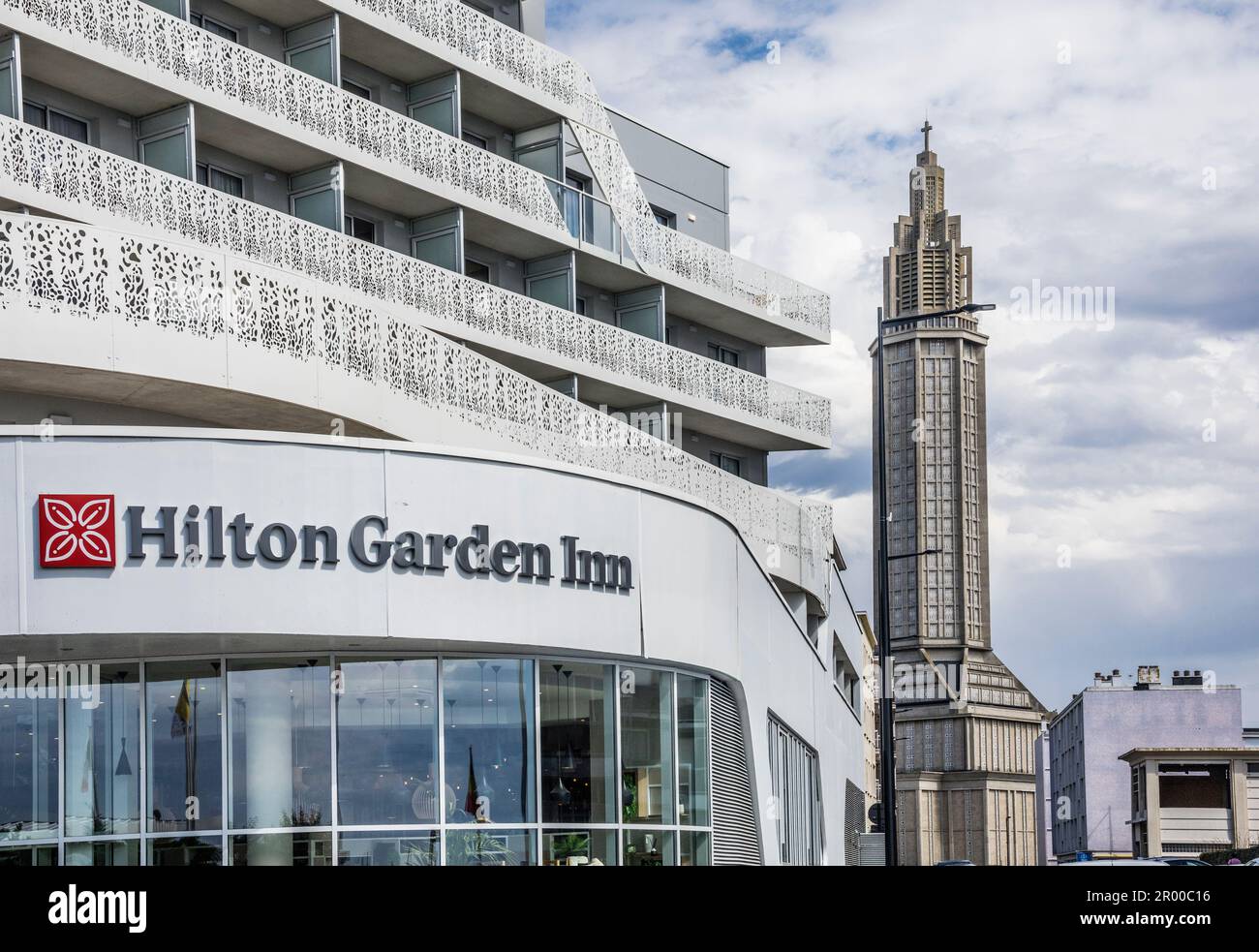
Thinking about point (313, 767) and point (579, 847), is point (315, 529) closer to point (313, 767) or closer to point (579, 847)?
point (313, 767)

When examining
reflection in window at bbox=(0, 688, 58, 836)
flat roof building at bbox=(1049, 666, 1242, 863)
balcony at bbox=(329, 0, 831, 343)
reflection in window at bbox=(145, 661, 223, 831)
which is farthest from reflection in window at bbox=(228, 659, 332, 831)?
flat roof building at bbox=(1049, 666, 1242, 863)

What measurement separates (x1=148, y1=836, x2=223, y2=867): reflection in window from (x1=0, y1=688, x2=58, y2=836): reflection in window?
1101 mm

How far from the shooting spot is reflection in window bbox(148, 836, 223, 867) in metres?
17.9

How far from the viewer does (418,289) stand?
1395 inches

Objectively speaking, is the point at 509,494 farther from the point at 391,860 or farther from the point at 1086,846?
the point at 1086,846

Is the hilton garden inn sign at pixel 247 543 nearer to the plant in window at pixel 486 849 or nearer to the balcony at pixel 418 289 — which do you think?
the plant in window at pixel 486 849

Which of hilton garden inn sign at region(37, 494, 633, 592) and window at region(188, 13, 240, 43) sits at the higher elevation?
window at region(188, 13, 240, 43)

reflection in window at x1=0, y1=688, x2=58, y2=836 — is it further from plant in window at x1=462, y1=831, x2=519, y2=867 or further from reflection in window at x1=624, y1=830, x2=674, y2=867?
reflection in window at x1=624, y1=830, x2=674, y2=867

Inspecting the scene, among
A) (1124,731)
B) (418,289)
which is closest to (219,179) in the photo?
(418,289)

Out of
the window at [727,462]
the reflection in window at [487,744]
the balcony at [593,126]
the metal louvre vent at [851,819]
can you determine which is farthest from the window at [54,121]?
the metal louvre vent at [851,819]

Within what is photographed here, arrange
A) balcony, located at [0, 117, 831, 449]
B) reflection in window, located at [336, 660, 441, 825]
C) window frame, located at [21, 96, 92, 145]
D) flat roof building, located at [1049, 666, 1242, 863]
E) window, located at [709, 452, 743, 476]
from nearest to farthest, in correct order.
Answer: reflection in window, located at [336, 660, 441, 825] < balcony, located at [0, 117, 831, 449] < window frame, located at [21, 96, 92, 145] < window, located at [709, 452, 743, 476] < flat roof building, located at [1049, 666, 1242, 863]

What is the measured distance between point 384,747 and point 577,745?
8.37 ft

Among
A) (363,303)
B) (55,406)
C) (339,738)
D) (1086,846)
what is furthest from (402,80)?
(1086,846)

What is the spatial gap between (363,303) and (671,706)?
8.47m
